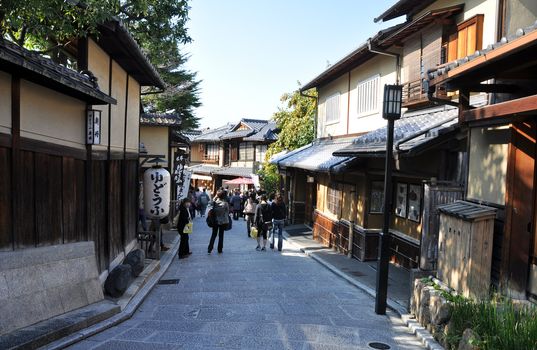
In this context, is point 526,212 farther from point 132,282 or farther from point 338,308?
point 132,282

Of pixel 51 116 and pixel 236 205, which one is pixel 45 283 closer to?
pixel 51 116

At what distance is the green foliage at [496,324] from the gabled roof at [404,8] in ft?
28.0

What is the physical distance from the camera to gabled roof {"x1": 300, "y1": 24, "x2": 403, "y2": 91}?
13.4 m

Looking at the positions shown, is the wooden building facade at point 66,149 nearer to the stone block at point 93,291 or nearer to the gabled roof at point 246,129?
the stone block at point 93,291

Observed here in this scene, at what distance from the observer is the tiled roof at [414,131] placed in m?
9.91

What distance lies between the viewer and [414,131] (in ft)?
35.3

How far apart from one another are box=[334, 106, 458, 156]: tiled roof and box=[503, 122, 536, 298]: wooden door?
2849 millimetres

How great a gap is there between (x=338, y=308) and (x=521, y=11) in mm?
6353

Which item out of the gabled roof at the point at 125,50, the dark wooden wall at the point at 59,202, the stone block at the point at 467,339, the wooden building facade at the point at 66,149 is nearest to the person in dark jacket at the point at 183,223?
the wooden building facade at the point at 66,149

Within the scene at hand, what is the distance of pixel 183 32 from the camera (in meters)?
10.6

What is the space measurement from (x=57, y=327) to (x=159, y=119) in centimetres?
1596

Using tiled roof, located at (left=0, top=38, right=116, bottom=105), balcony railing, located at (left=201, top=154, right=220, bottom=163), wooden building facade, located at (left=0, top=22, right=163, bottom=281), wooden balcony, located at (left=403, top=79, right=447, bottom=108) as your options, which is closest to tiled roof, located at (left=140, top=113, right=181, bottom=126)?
wooden building facade, located at (left=0, top=22, right=163, bottom=281)

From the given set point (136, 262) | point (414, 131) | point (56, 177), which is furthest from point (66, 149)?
point (414, 131)

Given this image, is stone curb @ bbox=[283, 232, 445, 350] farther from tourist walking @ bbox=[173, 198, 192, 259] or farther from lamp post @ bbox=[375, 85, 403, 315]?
tourist walking @ bbox=[173, 198, 192, 259]
